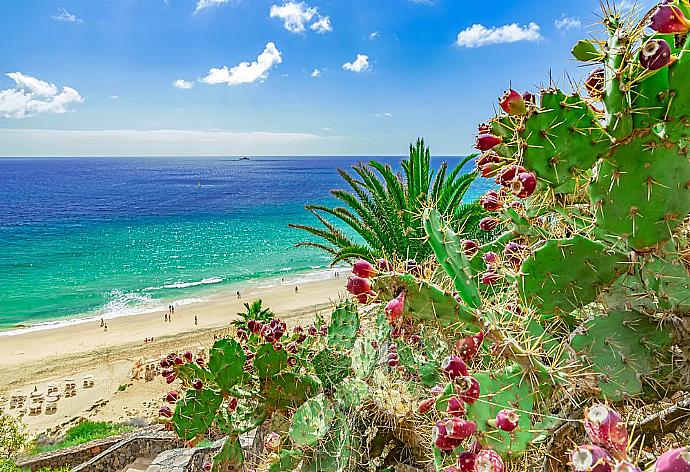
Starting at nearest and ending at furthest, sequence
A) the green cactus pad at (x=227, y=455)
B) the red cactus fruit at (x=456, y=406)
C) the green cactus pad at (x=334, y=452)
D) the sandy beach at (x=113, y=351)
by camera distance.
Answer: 1. the red cactus fruit at (x=456, y=406)
2. the green cactus pad at (x=334, y=452)
3. the green cactus pad at (x=227, y=455)
4. the sandy beach at (x=113, y=351)

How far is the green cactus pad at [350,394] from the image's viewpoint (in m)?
2.57

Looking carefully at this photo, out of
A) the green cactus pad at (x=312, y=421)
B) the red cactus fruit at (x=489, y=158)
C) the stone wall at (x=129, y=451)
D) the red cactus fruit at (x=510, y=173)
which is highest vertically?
the red cactus fruit at (x=489, y=158)

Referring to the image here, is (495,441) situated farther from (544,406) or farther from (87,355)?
(87,355)

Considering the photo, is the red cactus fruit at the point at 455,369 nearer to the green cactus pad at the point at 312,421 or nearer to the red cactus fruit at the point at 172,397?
the green cactus pad at the point at 312,421

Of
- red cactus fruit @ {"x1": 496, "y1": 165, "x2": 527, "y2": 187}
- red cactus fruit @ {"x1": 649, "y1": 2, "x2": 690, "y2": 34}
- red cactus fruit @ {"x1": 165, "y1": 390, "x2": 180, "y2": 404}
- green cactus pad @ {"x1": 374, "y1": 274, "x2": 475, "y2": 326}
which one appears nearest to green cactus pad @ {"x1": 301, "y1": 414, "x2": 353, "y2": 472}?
red cactus fruit @ {"x1": 165, "y1": 390, "x2": 180, "y2": 404}

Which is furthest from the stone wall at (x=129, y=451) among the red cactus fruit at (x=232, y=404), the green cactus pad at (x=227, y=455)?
the red cactus fruit at (x=232, y=404)

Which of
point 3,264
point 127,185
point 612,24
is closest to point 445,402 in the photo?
point 612,24

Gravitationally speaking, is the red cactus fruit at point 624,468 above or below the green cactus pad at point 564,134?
below

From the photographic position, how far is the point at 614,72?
128 cm

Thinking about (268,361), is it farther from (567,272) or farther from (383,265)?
(567,272)

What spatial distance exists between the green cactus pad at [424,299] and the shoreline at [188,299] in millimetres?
22477

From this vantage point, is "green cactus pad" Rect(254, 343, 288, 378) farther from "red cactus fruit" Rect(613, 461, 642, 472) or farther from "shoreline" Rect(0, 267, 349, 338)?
"shoreline" Rect(0, 267, 349, 338)

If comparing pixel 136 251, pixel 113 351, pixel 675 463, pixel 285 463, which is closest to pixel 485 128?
pixel 675 463

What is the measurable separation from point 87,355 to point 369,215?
1321cm
